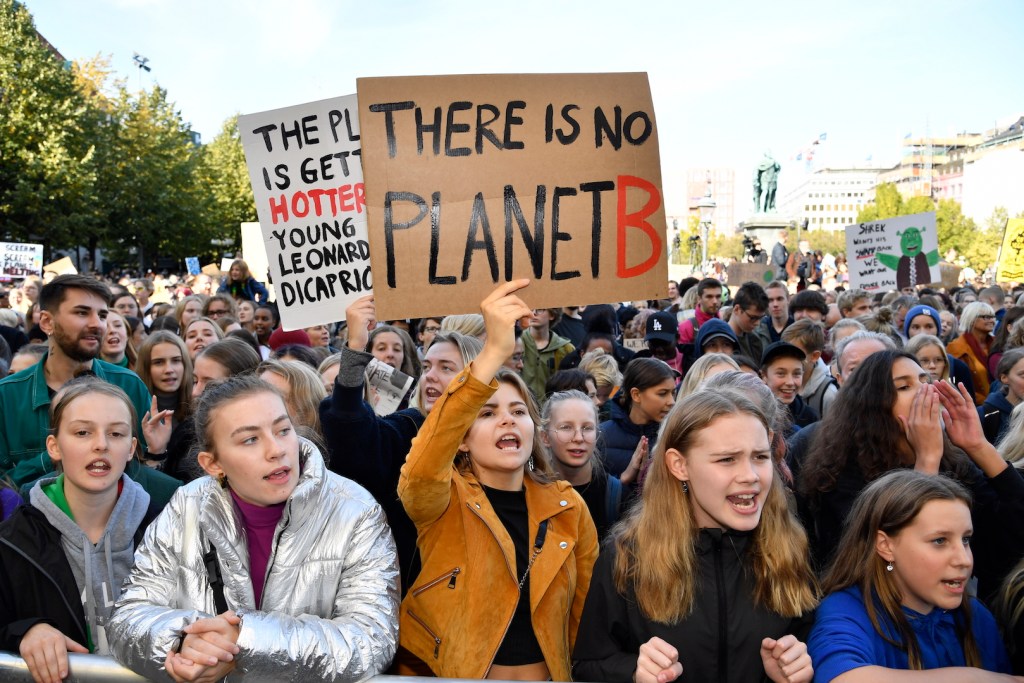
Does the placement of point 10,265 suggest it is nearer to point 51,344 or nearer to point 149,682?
point 51,344

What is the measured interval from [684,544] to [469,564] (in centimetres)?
69

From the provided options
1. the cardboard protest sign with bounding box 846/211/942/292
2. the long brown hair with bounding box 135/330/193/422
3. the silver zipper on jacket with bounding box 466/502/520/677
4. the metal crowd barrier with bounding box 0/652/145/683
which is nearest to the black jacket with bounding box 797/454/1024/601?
the silver zipper on jacket with bounding box 466/502/520/677

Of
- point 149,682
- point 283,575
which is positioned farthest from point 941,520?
point 149,682

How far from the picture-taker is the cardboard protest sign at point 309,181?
15.7 feet

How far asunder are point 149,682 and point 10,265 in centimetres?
1438

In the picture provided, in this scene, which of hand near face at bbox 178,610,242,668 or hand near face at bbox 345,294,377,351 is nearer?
hand near face at bbox 178,610,242,668

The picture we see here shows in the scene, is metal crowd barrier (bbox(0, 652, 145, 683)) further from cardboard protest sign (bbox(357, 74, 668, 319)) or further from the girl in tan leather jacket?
cardboard protest sign (bbox(357, 74, 668, 319))

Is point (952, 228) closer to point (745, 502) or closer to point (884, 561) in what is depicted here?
point (884, 561)

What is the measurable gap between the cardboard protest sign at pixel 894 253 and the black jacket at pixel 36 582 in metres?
10.7

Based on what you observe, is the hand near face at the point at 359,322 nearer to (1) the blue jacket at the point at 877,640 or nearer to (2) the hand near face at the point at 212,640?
(2) the hand near face at the point at 212,640

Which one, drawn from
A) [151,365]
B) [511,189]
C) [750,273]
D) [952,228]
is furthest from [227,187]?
[511,189]

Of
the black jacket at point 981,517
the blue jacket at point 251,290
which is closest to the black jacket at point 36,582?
the black jacket at point 981,517

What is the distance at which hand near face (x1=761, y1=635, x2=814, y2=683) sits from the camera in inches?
95.2

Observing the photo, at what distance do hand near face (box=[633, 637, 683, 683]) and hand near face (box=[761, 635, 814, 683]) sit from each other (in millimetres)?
237
